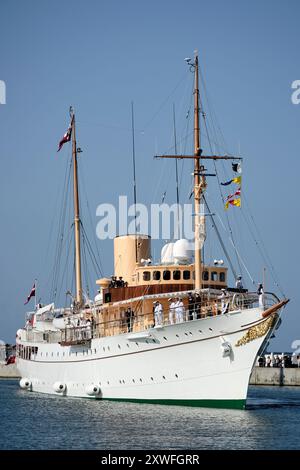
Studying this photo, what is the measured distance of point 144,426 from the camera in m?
36.2

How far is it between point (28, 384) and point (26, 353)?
6.66 ft

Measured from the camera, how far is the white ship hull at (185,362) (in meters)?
40.4

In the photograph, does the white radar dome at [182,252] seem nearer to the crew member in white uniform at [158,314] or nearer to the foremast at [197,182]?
the foremast at [197,182]

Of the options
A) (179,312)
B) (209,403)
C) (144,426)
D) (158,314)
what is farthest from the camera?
(158,314)

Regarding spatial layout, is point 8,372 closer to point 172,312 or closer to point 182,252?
point 182,252

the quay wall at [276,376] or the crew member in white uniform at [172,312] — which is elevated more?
the crew member in white uniform at [172,312]

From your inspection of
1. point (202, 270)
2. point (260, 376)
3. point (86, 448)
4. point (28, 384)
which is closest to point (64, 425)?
point (86, 448)

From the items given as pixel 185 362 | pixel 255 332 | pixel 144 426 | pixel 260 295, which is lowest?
pixel 144 426

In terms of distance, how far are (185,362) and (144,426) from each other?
5788 millimetres

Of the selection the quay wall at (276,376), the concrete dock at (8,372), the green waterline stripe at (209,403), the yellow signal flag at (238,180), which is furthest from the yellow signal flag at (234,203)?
the concrete dock at (8,372)

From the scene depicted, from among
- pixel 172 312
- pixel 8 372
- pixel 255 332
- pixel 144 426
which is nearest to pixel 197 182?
pixel 172 312

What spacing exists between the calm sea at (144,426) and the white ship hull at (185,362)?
0.75 metres

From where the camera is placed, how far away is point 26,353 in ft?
198

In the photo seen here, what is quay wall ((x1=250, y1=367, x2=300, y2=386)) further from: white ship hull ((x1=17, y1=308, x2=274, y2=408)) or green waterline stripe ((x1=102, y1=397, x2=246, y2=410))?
green waterline stripe ((x1=102, y1=397, x2=246, y2=410))
